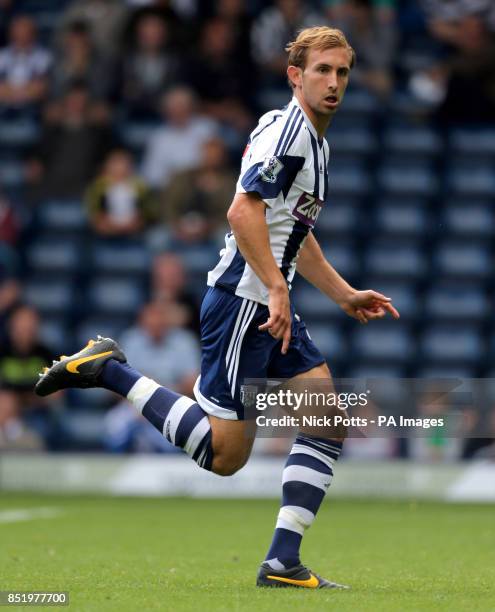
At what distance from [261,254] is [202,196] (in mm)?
8586

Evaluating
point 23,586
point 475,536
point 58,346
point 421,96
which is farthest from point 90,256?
point 23,586

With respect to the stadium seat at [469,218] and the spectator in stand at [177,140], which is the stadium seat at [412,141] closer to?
the stadium seat at [469,218]

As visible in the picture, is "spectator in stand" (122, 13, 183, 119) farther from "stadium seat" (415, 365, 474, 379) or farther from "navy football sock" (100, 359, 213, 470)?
"navy football sock" (100, 359, 213, 470)

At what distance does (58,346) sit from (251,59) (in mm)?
3517

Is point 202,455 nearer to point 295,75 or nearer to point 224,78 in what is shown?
point 295,75

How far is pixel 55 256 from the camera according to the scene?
1476 centimetres

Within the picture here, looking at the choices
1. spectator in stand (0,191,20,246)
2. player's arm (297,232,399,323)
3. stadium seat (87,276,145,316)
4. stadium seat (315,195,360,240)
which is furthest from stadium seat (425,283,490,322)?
player's arm (297,232,399,323)

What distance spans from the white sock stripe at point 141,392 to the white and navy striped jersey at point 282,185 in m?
0.48

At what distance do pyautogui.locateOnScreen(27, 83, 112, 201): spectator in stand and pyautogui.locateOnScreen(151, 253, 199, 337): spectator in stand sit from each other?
6.91ft

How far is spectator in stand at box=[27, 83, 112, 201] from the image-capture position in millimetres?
14891

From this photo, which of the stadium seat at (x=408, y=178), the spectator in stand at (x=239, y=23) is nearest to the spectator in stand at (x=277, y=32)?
the spectator in stand at (x=239, y=23)

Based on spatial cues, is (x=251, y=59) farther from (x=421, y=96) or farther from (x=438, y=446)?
(x=438, y=446)

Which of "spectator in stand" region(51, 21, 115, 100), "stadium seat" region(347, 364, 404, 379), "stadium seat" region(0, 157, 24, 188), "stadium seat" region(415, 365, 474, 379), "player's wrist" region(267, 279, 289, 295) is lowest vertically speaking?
"stadium seat" region(347, 364, 404, 379)

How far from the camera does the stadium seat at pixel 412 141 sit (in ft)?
49.8
